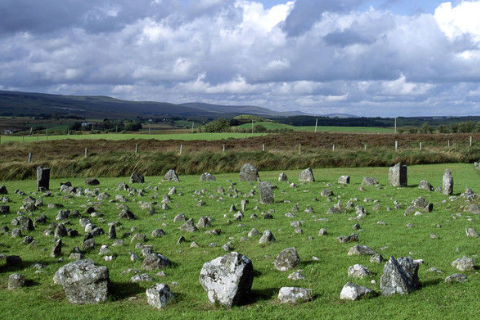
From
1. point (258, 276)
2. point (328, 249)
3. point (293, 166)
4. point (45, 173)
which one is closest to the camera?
point (258, 276)

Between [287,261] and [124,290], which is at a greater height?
[287,261]

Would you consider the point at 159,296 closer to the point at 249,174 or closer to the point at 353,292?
the point at 353,292

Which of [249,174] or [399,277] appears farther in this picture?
[249,174]

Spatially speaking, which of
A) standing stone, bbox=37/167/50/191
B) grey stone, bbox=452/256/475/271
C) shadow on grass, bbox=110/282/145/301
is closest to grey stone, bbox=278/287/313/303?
shadow on grass, bbox=110/282/145/301

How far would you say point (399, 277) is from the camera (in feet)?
20.9

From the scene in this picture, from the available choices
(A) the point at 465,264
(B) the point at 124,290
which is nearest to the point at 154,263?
(B) the point at 124,290

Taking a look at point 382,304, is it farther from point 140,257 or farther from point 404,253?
point 140,257

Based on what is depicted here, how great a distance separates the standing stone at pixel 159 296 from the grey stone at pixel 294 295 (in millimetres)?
1556

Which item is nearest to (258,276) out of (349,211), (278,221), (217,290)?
(217,290)

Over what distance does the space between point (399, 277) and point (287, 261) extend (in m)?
2.01

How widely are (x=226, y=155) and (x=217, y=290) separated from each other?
2899cm

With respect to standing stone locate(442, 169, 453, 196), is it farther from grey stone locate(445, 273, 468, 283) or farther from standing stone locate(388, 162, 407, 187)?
grey stone locate(445, 273, 468, 283)

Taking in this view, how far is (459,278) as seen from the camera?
6879 millimetres

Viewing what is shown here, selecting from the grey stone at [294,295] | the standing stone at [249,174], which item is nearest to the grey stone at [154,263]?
the grey stone at [294,295]
